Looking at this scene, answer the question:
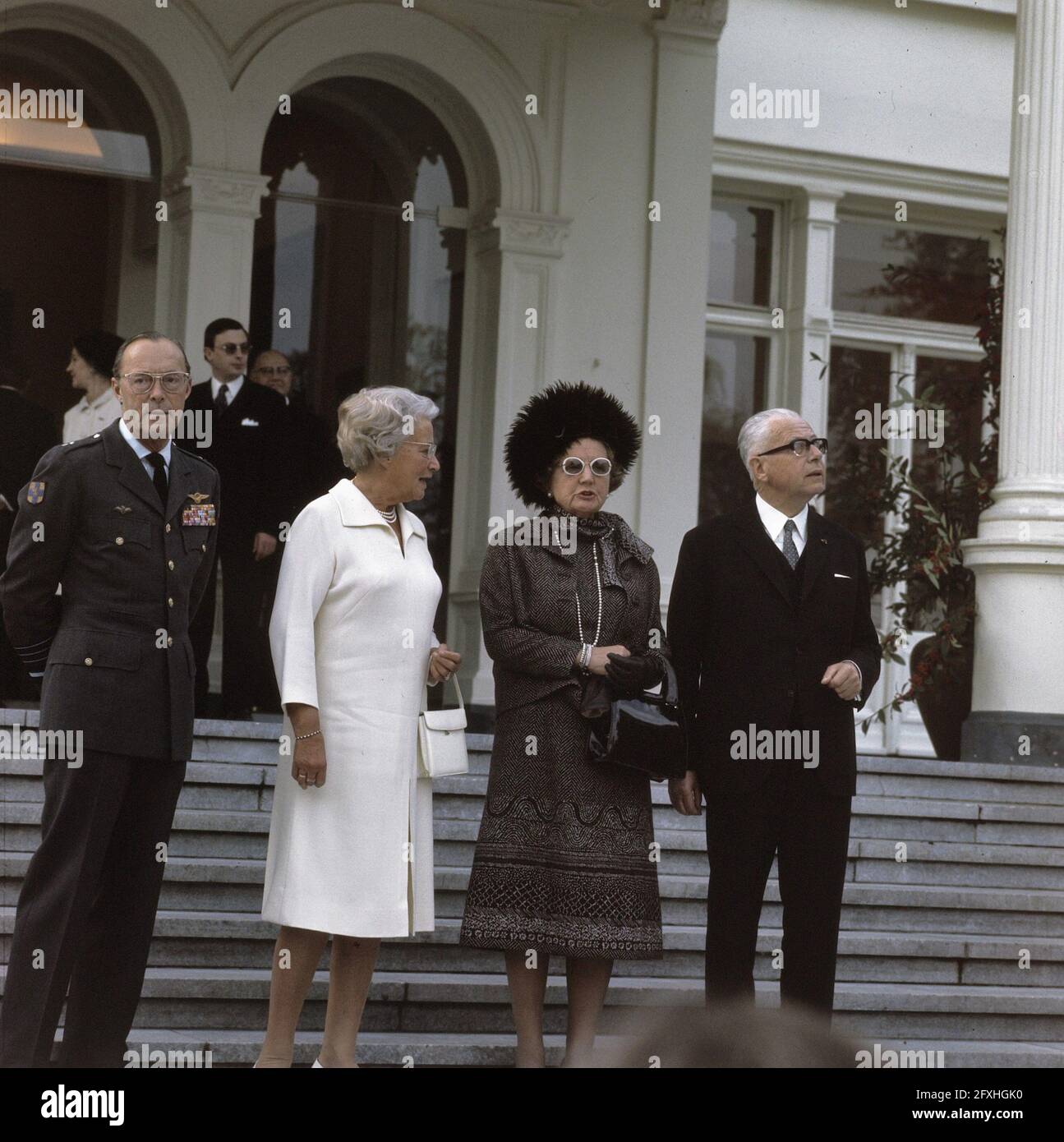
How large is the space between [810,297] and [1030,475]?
455 centimetres

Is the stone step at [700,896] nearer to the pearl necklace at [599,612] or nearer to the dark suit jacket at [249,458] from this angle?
the pearl necklace at [599,612]

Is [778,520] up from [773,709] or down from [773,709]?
up

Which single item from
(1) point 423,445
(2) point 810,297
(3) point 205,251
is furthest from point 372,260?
(1) point 423,445

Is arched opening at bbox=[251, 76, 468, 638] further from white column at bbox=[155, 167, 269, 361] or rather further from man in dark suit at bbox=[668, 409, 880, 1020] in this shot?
man in dark suit at bbox=[668, 409, 880, 1020]

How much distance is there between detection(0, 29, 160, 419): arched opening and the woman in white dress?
5630 millimetres

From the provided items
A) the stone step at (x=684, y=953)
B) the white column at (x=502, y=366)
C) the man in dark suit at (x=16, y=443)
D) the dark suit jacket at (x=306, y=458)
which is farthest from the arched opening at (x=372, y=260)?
the stone step at (x=684, y=953)

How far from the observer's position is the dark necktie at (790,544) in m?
5.19

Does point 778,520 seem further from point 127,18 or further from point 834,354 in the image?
point 834,354
